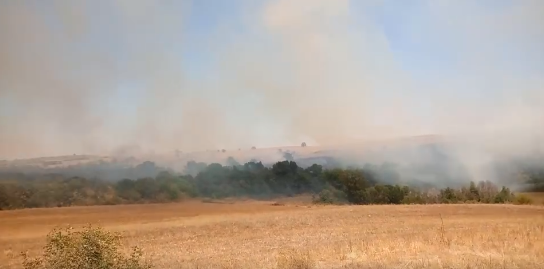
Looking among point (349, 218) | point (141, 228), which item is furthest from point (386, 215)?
point (141, 228)

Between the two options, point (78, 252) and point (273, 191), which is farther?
point (273, 191)

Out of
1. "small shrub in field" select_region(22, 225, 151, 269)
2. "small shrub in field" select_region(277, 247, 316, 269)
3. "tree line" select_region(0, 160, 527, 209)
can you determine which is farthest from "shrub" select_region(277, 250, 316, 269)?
"tree line" select_region(0, 160, 527, 209)

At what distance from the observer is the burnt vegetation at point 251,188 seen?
33.0 m

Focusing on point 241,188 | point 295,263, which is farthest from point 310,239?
point 241,188

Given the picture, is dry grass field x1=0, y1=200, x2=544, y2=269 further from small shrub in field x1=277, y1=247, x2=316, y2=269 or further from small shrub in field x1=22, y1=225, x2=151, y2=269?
small shrub in field x1=22, y1=225, x2=151, y2=269

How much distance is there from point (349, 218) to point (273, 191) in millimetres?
23441

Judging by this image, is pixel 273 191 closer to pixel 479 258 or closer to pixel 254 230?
pixel 254 230

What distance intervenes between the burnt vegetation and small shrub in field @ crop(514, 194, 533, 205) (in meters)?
0.08

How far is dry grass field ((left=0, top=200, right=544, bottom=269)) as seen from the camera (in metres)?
11.7

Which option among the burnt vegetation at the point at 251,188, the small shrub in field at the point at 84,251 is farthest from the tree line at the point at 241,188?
the small shrub in field at the point at 84,251

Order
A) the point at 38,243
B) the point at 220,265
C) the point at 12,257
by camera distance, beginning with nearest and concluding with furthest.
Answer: the point at 220,265 → the point at 12,257 → the point at 38,243

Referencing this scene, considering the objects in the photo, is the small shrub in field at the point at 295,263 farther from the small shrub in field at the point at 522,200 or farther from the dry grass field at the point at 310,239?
the small shrub in field at the point at 522,200

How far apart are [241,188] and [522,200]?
990 inches

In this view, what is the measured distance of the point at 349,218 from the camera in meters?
26.6
